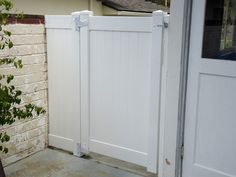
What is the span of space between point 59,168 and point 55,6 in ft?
7.47

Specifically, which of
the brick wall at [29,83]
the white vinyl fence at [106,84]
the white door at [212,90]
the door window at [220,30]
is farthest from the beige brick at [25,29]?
the door window at [220,30]

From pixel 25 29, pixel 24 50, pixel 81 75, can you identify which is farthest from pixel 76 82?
pixel 25 29

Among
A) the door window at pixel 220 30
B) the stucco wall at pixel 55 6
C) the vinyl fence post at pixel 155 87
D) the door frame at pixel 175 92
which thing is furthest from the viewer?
the stucco wall at pixel 55 6

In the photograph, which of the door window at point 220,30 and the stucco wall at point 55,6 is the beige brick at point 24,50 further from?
the door window at point 220,30

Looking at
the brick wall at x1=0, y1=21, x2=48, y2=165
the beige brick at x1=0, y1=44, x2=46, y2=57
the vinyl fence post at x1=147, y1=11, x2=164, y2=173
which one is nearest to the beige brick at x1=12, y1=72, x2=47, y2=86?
the brick wall at x1=0, y1=21, x2=48, y2=165

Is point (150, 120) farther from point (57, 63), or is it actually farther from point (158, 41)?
point (57, 63)

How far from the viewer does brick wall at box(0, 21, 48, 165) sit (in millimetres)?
3598

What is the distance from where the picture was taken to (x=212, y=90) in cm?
295

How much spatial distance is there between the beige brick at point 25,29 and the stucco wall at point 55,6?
0.28m

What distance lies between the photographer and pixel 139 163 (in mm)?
3551

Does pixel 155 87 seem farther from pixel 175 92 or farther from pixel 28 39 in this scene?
pixel 28 39

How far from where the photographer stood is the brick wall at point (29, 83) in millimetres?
3598

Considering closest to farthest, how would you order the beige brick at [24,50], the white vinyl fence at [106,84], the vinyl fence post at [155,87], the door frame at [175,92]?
the door frame at [175,92]
the vinyl fence post at [155,87]
the white vinyl fence at [106,84]
the beige brick at [24,50]

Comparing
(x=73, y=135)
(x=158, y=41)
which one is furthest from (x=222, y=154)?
(x=73, y=135)
